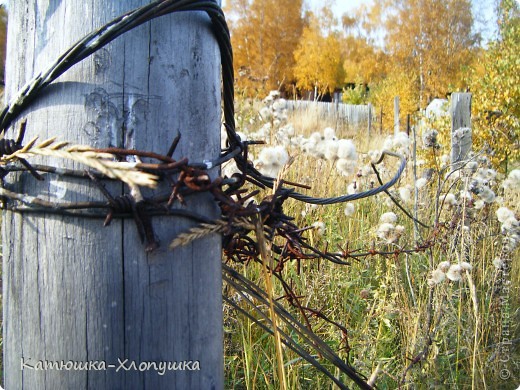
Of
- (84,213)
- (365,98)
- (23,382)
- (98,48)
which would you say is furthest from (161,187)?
(365,98)

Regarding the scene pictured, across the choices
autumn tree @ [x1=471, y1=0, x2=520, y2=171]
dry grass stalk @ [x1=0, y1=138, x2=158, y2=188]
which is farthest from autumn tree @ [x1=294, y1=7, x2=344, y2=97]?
dry grass stalk @ [x1=0, y1=138, x2=158, y2=188]

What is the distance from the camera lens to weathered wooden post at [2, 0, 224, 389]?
752 millimetres

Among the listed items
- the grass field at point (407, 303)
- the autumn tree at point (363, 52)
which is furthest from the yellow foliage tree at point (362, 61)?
the grass field at point (407, 303)

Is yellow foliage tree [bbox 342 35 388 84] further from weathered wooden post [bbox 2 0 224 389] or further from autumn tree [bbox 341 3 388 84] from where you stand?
weathered wooden post [bbox 2 0 224 389]

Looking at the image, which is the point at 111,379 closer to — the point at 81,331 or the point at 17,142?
the point at 81,331

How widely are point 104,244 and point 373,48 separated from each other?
30126mm

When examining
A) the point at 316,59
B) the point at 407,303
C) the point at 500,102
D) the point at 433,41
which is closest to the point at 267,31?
the point at 316,59

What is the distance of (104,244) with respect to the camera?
747 millimetres

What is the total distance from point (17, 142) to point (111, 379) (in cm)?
43

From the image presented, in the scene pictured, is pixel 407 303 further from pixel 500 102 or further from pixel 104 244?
pixel 500 102

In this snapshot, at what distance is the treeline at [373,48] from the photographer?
63.9ft

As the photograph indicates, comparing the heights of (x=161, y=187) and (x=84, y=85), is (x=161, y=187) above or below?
below

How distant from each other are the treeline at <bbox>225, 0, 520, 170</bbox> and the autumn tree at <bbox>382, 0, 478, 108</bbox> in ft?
0.15

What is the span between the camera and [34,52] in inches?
31.5
